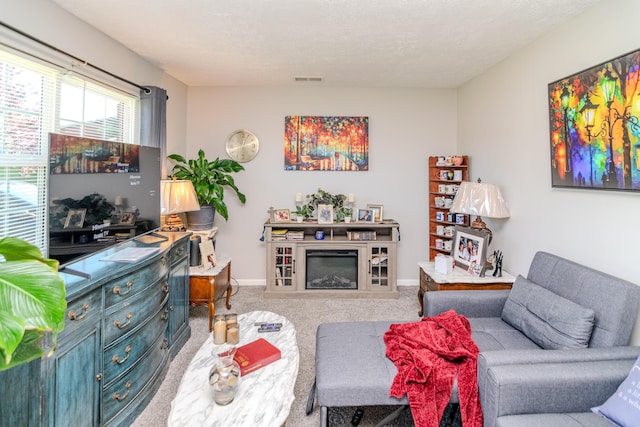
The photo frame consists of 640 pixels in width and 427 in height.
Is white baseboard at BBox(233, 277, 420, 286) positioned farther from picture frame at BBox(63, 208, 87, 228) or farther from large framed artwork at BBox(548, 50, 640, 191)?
picture frame at BBox(63, 208, 87, 228)

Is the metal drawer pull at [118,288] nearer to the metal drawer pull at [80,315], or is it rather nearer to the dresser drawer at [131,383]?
the metal drawer pull at [80,315]

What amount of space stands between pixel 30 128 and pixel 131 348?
152 centimetres

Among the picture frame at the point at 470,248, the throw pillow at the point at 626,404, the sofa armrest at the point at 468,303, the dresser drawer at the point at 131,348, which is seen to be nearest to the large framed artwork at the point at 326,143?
the picture frame at the point at 470,248

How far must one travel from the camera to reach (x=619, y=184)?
1794 millimetres

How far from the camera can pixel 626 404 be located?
121 centimetres

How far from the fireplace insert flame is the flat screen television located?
6.15 ft

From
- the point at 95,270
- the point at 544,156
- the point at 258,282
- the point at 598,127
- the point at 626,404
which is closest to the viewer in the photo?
the point at 626,404

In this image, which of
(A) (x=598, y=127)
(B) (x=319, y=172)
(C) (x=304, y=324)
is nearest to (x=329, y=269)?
(C) (x=304, y=324)

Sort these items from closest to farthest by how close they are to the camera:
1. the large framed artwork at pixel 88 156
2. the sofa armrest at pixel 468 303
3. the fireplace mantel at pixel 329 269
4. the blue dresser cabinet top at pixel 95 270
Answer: the blue dresser cabinet top at pixel 95 270 < the large framed artwork at pixel 88 156 < the sofa armrest at pixel 468 303 < the fireplace mantel at pixel 329 269

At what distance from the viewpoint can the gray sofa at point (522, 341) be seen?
132 cm

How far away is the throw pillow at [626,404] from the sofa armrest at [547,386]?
→ 2.0 inches

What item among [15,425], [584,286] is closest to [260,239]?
[15,425]

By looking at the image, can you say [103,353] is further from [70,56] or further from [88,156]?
[70,56]

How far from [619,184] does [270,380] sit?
2.26 m
